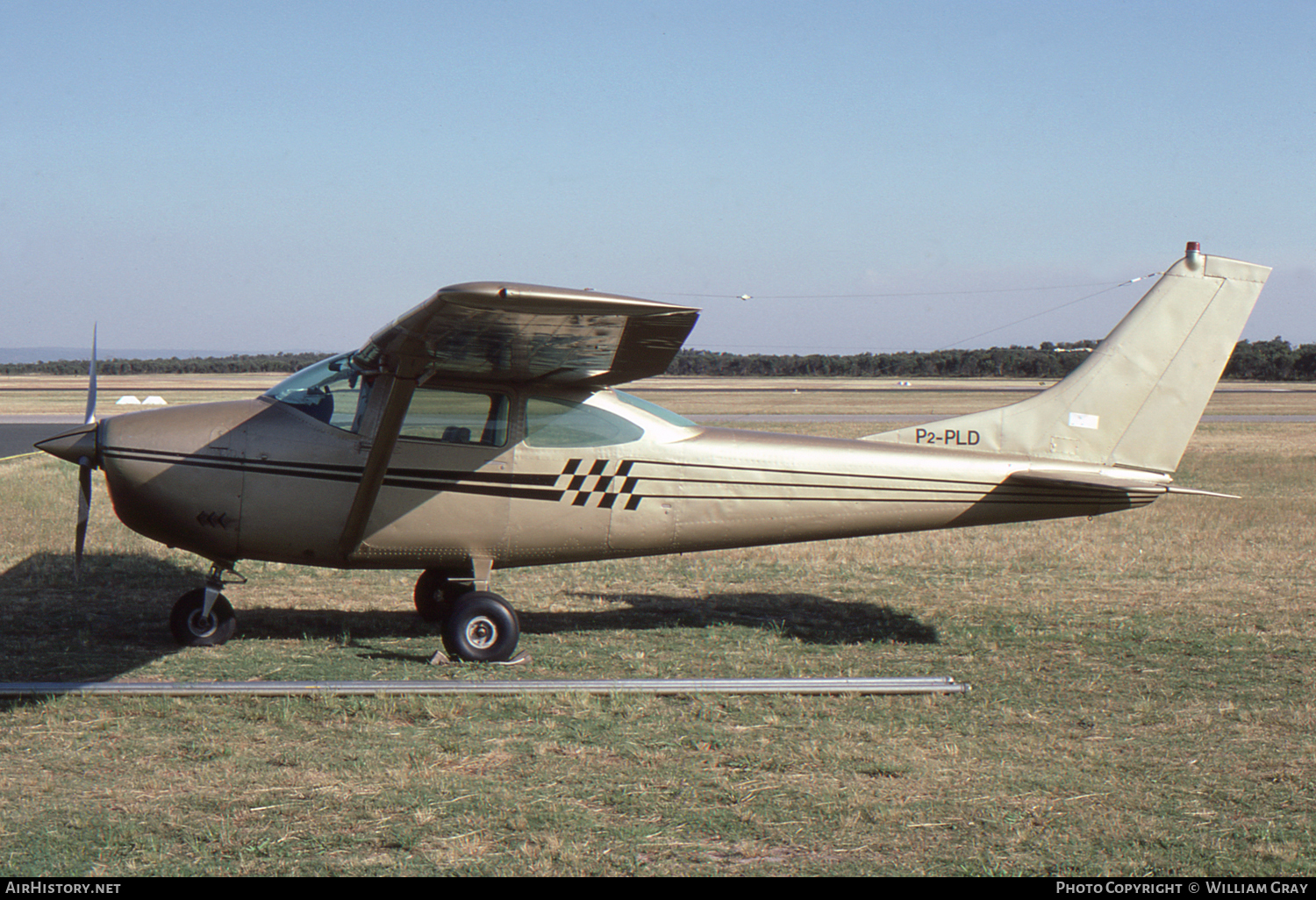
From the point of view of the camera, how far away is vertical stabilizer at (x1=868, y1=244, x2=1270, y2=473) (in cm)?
883

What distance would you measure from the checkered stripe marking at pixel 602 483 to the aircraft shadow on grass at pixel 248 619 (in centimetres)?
138

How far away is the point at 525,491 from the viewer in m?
8.09

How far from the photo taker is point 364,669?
756 cm

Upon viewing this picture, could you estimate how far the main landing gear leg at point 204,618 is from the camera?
8117mm

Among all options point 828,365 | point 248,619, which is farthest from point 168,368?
point 248,619

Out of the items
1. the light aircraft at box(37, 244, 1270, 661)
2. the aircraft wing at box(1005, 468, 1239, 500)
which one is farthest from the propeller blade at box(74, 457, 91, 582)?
the aircraft wing at box(1005, 468, 1239, 500)

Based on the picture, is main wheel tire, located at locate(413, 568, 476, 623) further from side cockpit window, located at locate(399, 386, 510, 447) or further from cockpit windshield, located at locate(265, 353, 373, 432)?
cockpit windshield, located at locate(265, 353, 373, 432)

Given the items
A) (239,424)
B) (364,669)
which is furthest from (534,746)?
(239,424)

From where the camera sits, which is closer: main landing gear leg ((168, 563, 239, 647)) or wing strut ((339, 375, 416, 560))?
wing strut ((339, 375, 416, 560))

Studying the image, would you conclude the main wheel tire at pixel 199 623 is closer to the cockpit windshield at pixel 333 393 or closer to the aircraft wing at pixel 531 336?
the cockpit windshield at pixel 333 393

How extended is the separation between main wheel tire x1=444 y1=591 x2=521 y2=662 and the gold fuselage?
1.64ft

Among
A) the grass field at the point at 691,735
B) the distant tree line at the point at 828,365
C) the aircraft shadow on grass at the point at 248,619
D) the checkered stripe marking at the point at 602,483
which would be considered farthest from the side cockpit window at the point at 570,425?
the distant tree line at the point at 828,365

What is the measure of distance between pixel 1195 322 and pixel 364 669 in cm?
728
